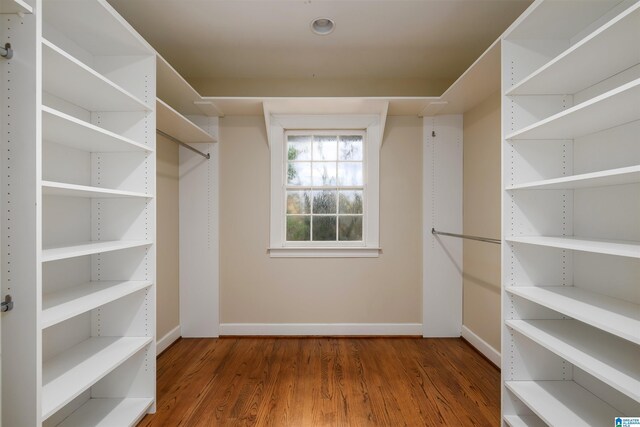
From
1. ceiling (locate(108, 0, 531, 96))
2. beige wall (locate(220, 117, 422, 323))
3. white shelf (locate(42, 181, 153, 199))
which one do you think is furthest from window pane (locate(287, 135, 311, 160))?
white shelf (locate(42, 181, 153, 199))

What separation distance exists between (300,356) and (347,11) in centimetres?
268

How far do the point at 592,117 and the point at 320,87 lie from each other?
7.31 feet

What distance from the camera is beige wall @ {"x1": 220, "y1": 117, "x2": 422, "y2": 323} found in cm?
305

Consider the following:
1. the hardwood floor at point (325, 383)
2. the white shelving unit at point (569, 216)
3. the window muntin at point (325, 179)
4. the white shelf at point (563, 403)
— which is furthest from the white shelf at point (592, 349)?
the window muntin at point (325, 179)

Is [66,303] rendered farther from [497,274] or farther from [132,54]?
[497,274]

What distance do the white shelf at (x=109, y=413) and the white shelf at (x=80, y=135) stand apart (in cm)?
152

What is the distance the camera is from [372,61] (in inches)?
105

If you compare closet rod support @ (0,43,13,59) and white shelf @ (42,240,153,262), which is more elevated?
closet rod support @ (0,43,13,59)

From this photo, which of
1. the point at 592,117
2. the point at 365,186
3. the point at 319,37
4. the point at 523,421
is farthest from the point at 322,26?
the point at 523,421

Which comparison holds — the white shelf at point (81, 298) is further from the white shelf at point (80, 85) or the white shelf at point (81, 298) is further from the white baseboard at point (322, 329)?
the white baseboard at point (322, 329)

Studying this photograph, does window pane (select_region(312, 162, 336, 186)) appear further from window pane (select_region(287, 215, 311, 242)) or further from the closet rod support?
the closet rod support

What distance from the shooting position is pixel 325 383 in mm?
2182

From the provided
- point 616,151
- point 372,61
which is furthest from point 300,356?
point 372,61

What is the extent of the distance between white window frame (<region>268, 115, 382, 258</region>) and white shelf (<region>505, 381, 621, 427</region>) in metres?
1.61
